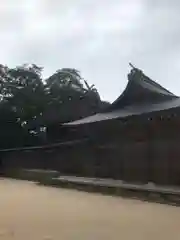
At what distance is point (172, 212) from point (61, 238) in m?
3.35

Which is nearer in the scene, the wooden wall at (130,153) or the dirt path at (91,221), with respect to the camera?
the dirt path at (91,221)

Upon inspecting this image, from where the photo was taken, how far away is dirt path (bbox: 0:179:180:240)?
5480 mm

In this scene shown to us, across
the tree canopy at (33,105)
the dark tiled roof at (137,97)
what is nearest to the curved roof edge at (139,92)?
the dark tiled roof at (137,97)

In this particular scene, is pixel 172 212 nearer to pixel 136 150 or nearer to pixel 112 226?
pixel 112 226

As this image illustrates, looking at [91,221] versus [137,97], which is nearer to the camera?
[91,221]

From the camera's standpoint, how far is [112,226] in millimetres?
6242

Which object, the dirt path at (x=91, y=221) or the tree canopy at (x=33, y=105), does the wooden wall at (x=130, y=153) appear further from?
the tree canopy at (x=33, y=105)

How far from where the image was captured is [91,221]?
22.3ft

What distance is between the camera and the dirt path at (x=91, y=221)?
548cm

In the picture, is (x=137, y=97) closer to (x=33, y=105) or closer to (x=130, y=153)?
(x=130, y=153)

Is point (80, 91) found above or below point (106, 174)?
above

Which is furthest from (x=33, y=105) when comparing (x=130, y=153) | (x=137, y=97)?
(x=130, y=153)

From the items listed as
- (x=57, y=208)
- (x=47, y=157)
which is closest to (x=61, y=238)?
(x=57, y=208)

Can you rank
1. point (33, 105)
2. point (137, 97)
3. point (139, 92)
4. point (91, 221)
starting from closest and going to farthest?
point (91, 221) < point (139, 92) < point (137, 97) < point (33, 105)
